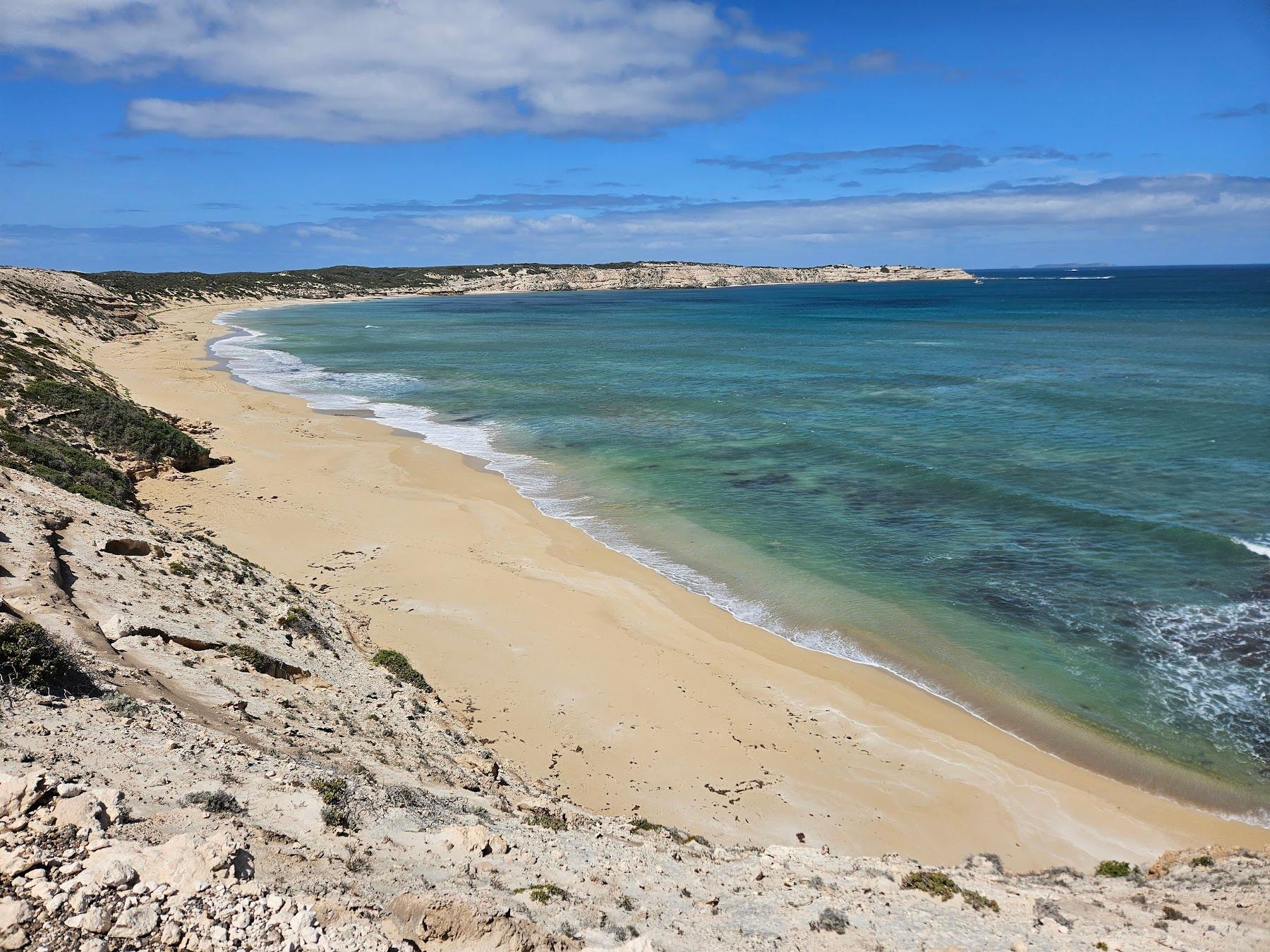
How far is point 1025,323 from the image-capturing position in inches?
2975

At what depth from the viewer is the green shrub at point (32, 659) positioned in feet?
21.2

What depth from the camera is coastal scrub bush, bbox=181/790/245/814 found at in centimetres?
549

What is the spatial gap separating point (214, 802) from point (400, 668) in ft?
18.3

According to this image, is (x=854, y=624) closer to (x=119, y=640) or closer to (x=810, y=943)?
Answer: (x=810, y=943)

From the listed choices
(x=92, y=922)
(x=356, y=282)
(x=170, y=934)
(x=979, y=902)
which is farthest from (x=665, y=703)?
(x=356, y=282)

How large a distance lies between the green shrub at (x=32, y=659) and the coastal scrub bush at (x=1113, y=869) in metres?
10.7

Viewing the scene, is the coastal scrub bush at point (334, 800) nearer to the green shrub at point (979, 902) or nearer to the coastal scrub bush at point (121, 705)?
the coastal scrub bush at point (121, 705)

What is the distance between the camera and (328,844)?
5.54 meters

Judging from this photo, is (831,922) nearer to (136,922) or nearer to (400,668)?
(136,922)

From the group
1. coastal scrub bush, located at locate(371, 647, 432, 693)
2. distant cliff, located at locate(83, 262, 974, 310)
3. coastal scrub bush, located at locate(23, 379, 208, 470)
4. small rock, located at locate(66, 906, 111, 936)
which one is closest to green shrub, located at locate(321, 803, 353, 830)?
small rock, located at locate(66, 906, 111, 936)

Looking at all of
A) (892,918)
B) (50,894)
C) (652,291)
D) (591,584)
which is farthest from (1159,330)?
(652,291)

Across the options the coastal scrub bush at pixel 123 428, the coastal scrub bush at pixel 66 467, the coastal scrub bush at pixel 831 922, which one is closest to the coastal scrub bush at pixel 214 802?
the coastal scrub bush at pixel 831 922

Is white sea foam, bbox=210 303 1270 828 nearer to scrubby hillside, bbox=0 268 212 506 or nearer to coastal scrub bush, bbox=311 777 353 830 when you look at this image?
scrubby hillside, bbox=0 268 212 506

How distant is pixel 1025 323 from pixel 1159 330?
14.2 m
